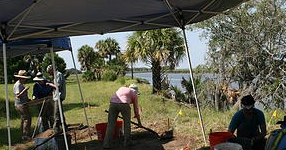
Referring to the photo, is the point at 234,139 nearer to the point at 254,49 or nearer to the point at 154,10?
the point at 154,10

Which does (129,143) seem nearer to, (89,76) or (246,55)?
(246,55)

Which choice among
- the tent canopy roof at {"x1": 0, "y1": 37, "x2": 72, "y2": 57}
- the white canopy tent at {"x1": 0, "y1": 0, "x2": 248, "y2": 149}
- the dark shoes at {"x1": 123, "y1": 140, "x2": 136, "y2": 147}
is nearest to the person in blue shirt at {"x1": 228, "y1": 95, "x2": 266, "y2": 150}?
the white canopy tent at {"x1": 0, "y1": 0, "x2": 248, "y2": 149}

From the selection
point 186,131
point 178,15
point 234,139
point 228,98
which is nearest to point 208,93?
point 228,98

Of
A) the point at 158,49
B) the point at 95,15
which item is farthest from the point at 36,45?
the point at 158,49

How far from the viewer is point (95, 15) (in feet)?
17.7

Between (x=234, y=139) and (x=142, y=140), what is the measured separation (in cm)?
304

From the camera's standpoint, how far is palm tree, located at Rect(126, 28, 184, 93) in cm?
1625

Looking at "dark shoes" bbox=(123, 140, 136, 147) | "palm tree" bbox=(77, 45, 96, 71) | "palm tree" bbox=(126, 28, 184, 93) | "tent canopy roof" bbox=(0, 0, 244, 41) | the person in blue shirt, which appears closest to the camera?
"tent canopy roof" bbox=(0, 0, 244, 41)

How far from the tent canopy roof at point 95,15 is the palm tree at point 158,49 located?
31.4 ft

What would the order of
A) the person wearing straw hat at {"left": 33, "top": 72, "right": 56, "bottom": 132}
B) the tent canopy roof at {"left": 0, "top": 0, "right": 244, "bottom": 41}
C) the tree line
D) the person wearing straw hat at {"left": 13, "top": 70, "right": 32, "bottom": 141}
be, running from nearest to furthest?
the tent canopy roof at {"left": 0, "top": 0, "right": 244, "bottom": 41}
the person wearing straw hat at {"left": 13, "top": 70, "right": 32, "bottom": 141}
the person wearing straw hat at {"left": 33, "top": 72, "right": 56, "bottom": 132}
the tree line

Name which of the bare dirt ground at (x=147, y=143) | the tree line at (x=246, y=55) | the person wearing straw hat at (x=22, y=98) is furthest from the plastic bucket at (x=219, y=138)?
the tree line at (x=246, y=55)

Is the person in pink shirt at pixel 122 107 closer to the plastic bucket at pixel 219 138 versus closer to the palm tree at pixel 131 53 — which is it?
the plastic bucket at pixel 219 138

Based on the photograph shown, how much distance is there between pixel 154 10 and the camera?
18.5 ft

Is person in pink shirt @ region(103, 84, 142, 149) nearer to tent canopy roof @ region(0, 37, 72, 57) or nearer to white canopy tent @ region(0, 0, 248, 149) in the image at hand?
white canopy tent @ region(0, 0, 248, 149)
